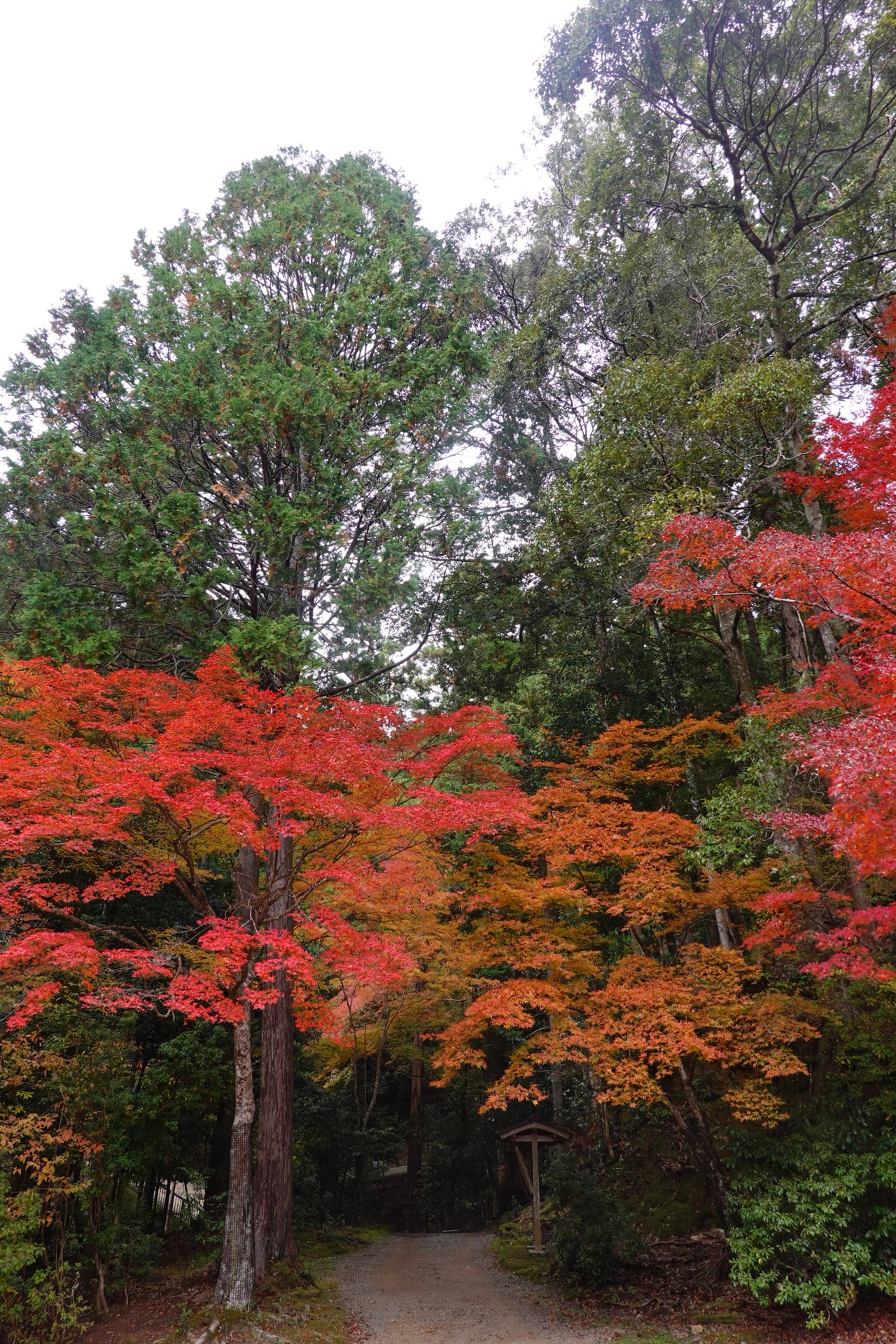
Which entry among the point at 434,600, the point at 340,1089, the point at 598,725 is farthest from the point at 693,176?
the point at 340,1089

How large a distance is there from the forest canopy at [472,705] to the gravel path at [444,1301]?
99cm

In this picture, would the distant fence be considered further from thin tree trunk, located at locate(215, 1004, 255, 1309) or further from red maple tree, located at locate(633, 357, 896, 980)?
red maple tree, located at locate(633, 357, 896, 980)

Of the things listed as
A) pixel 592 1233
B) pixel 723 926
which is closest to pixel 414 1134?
pixel 592 1233

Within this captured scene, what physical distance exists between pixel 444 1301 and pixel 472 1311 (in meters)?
0.70

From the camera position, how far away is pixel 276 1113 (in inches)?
324

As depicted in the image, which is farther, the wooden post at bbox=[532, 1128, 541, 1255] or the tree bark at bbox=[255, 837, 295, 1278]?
the wooden post at bbox=[532, 1128, 541, 1255]

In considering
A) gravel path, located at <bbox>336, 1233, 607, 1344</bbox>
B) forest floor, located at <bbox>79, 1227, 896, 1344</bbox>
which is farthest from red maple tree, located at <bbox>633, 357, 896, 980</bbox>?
gravel path, located at <bbox>336, 1233, 607, 1344</bbox>

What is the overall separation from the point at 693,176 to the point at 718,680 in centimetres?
847

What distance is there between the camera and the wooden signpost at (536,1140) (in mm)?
9922

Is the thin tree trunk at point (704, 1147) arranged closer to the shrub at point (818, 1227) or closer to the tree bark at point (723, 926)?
the shrub at point (818, 1227)

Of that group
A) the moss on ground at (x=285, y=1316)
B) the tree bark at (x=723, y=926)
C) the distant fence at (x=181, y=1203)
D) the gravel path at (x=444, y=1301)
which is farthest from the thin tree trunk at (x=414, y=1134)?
the tree bark at (x=723, y=926)

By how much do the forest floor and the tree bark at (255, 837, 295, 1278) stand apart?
351mm

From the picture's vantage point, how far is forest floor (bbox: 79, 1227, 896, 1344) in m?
6.43

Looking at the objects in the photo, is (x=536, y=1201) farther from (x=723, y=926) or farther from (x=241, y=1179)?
(x=241, y=1179)
